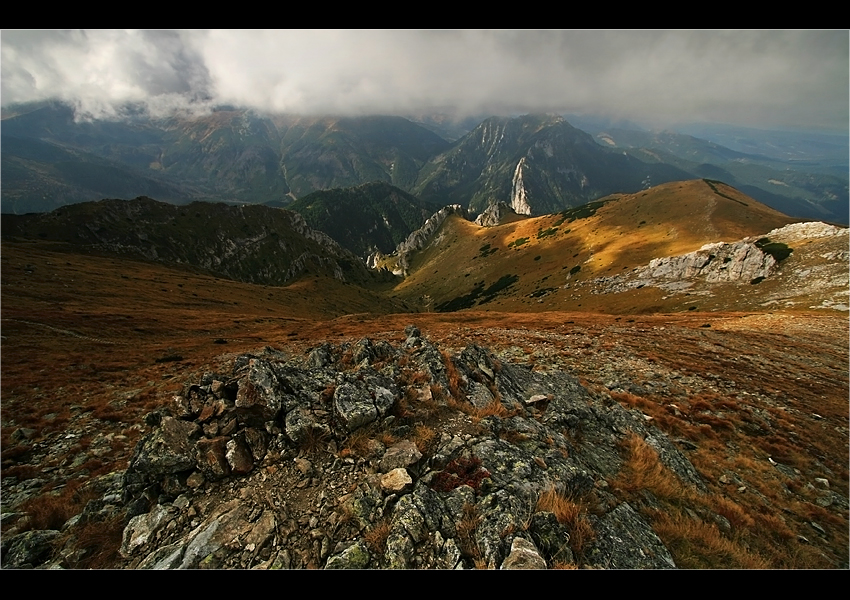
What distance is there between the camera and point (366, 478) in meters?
7.84

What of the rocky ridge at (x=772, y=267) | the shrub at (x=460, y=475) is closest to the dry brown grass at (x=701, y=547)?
the shrub at (x=460, y=475)

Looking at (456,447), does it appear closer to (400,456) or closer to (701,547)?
(400,456)

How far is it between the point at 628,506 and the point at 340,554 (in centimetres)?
683

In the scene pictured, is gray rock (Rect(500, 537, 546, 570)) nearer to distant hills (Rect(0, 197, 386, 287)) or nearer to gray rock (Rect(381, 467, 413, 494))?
gray rock (Rect(381, 467, 413, 494))

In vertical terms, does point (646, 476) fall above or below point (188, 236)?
below

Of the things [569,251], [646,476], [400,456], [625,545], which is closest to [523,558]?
[625,545]

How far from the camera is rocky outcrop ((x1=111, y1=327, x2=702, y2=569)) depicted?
6.25 meters

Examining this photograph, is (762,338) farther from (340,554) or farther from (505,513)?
(340,554)

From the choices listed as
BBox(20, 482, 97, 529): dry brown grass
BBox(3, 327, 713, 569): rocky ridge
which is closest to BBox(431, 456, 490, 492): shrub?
BBox(3, 327, 713, 569): rocky ridge

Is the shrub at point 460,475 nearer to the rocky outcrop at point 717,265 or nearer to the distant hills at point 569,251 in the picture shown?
the distant hills at point 569,251

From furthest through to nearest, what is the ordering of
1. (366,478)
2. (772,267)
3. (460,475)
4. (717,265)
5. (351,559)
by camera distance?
(717,265)
(772,267)
(460,475)
(366,478)
(351,559)

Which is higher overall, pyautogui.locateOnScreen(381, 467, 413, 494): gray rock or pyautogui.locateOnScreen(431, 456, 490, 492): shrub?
pyautogui.locateOnScreen(381, 467, 413, 494): gray rock

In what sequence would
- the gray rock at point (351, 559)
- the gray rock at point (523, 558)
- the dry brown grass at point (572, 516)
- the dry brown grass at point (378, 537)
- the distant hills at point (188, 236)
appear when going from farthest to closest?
the distant hills at point (188, 236), the dry brown grass at point (572, 516), the dry brown grass at point (378, 537), the gray rock at point (351, 559), the gray rock at point (523, 558)

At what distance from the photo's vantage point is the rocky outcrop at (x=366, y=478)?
625 centimetres
